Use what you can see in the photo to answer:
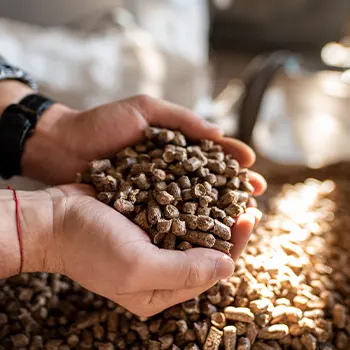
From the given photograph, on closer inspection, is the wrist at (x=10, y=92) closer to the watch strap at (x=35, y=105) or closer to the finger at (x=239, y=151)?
the watch strap at (x=35, y=105)

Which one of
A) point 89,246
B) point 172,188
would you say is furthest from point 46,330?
point 172,188

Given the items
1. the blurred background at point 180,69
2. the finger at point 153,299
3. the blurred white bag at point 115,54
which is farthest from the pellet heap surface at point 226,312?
the blurred white bag at point 115,54

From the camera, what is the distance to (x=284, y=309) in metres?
0.95

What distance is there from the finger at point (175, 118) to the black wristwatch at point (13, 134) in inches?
10.5

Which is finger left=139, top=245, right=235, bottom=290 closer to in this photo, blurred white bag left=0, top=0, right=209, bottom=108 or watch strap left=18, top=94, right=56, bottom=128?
watch strap left=18, top=94, right=56, bottom=128

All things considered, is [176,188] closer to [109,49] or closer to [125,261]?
[125,261]

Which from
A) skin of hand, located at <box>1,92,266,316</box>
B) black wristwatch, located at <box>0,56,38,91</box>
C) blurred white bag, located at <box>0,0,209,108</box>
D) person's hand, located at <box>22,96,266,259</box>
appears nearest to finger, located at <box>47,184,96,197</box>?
skin of hand, located at <box>1,92,266,316</box>

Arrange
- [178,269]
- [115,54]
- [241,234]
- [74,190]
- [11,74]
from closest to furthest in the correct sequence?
[178,269] < [241,234] < [74,190] < [11,74] < [115,54]

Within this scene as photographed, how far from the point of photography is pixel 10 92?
1.20 meters

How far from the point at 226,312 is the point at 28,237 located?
0.40 metres

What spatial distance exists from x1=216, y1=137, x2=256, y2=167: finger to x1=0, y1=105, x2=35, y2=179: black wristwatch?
0.47 metres

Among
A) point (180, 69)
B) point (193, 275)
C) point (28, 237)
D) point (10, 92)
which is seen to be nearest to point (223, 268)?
point (193, 275)

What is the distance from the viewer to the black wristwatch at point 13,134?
45.1 inches

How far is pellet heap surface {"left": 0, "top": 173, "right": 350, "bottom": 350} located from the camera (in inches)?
36.1
